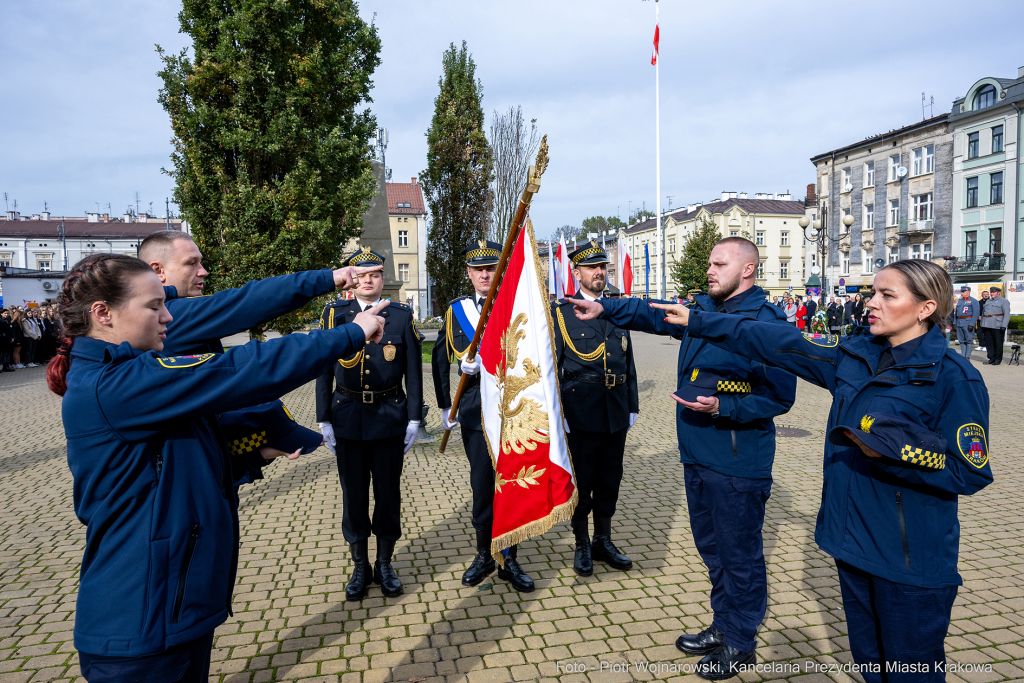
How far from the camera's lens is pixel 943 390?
2.40 m

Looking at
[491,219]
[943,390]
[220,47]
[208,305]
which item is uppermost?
[220,47]

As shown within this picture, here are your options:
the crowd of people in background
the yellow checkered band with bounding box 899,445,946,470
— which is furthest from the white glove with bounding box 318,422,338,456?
the crowd of people in background

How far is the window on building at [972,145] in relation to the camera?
39.8 meters

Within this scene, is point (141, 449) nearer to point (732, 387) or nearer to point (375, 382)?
point (375, 382)

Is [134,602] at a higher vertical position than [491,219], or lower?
lower

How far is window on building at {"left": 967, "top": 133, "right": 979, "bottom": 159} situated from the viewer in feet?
131

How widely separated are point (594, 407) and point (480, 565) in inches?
57.1

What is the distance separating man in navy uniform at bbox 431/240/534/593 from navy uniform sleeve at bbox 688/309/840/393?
1824mm

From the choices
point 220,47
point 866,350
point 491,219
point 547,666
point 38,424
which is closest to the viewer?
point 866,350

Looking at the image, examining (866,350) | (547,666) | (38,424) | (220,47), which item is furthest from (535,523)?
(220,47)

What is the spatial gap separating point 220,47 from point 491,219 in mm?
15776

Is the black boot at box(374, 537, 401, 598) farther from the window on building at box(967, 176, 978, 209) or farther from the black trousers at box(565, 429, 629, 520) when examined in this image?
the window on building at box(967, 176, 978, 209)

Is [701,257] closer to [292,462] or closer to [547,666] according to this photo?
[292,462]

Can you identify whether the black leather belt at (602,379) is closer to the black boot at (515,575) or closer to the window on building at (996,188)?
the black boot at (515,575)
